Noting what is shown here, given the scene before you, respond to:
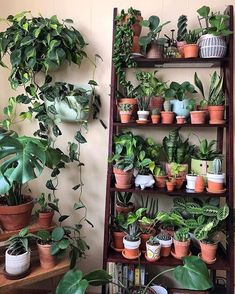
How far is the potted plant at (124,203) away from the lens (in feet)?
5.30

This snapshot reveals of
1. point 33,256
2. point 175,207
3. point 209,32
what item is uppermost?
point 209,32

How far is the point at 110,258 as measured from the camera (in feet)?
4.88

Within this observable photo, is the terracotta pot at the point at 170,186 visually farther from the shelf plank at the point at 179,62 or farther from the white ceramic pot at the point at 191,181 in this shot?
the shelf plank at the point at 179,62

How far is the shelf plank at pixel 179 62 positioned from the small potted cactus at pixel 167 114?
0.83 feet

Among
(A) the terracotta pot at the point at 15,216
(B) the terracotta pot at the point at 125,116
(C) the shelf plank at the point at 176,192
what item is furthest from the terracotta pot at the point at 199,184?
(A) the terracotta pot at the point at 15,216

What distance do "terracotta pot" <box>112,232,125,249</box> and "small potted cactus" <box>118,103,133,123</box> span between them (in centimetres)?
72

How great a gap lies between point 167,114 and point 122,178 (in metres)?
0.48

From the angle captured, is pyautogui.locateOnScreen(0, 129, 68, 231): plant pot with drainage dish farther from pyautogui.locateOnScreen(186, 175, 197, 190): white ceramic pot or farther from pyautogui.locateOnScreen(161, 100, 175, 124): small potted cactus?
pyautogui.locateOnScreen(186, 175, 197, 190): white ceramic pot

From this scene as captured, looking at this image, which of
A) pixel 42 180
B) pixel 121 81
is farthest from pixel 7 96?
pixel 121 81

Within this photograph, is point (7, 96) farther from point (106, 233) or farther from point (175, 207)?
point (175, 207)

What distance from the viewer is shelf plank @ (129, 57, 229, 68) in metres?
1.46

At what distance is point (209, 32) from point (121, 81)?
22.7 inches

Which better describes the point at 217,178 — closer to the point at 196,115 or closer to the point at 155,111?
the point at 196,115

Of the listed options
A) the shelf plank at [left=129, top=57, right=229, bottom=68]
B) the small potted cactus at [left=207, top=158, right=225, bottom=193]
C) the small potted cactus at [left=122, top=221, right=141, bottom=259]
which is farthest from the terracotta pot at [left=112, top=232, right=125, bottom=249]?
the shelf plank at [left=129, top=57, right=229, bottom=68]
